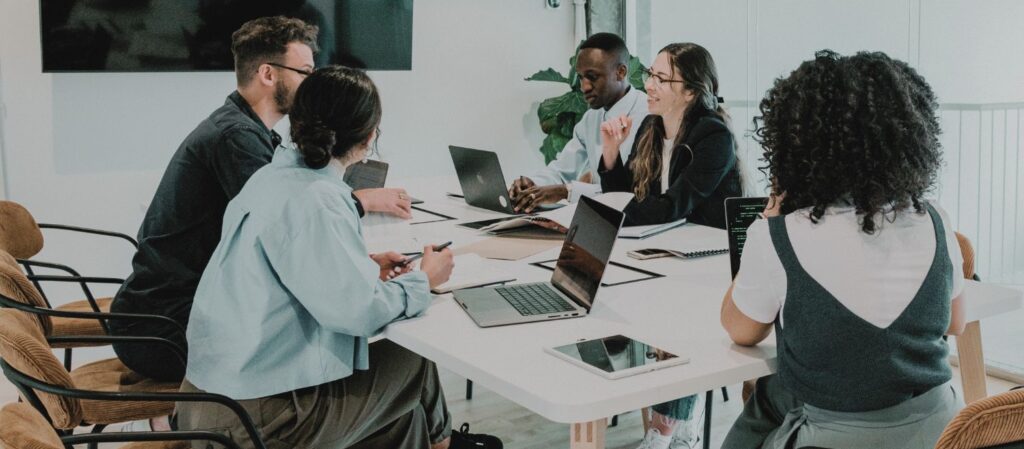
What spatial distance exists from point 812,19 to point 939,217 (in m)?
2.82

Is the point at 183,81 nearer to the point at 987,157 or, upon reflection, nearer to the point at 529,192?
the point at 529,192

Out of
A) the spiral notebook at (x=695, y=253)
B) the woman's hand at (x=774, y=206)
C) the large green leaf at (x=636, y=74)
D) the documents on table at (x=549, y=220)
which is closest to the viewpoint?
the woman's hand at (x=774, y=206)

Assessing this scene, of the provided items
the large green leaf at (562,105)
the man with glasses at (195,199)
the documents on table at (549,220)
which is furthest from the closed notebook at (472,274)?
the large green leaf at (562,105)

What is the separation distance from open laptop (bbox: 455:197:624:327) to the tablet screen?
0.22 metres

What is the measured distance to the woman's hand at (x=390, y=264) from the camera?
250cm

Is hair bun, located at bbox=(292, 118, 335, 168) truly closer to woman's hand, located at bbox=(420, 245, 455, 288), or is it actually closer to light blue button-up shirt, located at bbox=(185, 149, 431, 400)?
light blue button-up shirt, located at bbox=(185, 149, 431, 400)

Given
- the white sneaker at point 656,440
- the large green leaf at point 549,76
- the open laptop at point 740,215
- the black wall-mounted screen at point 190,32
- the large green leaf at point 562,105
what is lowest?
the white sneaker at point 656,440

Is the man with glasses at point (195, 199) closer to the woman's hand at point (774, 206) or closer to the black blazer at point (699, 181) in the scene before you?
the black blazer at point (699, 181)

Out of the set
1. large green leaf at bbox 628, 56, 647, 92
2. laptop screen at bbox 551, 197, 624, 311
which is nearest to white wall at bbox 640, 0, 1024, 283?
large green leaf at bbox 628, 56, 647, 92

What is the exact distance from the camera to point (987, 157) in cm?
411

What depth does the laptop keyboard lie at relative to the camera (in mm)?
2238

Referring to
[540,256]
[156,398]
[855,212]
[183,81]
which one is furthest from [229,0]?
[855,212]

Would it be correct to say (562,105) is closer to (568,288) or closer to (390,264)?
(390,264)

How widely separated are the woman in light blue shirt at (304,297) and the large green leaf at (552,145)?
10.8ft
